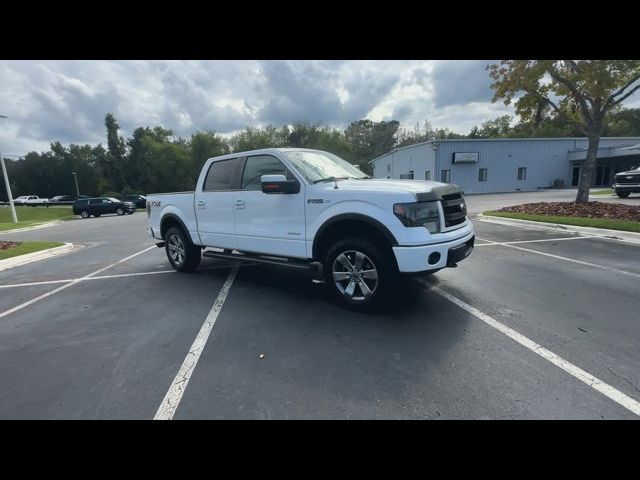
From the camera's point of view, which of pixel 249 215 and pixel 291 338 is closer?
pixel 291 338

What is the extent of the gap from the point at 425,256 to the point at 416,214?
47cm

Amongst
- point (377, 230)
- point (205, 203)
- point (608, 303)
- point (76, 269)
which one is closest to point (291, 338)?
point (377, 230)

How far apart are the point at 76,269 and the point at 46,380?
17.7 ft

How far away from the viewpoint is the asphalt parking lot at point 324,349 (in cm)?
238

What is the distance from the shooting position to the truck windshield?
14.4 feet

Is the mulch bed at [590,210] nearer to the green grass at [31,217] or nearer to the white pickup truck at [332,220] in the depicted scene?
the white pickup truck at [332,220]

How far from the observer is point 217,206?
529 centimetres

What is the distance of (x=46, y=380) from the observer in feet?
9.30

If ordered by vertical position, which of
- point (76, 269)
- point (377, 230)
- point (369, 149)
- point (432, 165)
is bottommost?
point (76, 269)

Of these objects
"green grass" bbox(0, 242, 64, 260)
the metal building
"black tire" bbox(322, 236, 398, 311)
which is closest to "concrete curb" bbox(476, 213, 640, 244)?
"black tire" bbox(322, 236, 398, 311)

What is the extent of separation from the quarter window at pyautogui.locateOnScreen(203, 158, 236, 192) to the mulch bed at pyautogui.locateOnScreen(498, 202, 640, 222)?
1108 centimetres

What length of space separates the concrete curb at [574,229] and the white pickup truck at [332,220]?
21.5 ft
